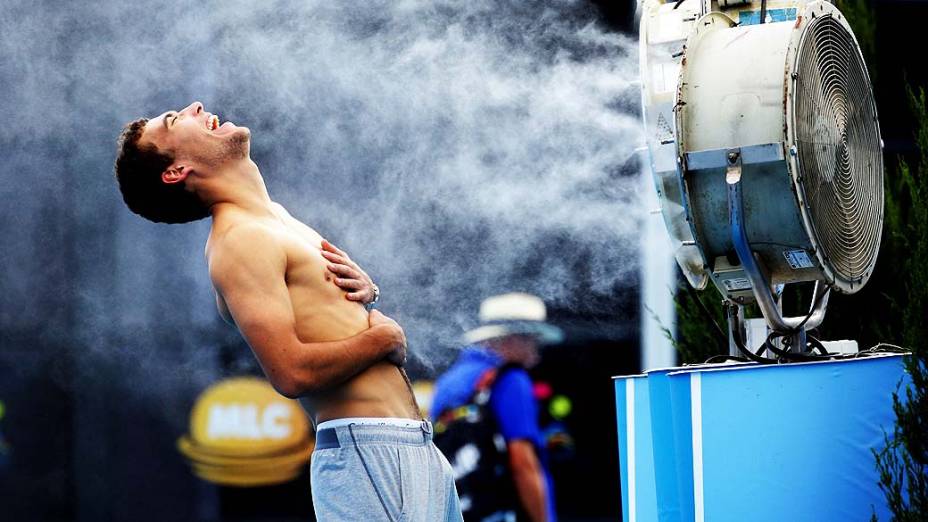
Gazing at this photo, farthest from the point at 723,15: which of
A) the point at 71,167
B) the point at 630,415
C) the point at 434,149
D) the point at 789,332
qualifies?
the point at 71,167

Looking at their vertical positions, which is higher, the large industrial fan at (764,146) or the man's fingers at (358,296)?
the large industrial fan at (764,146)

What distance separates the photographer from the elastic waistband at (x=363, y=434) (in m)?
2.97

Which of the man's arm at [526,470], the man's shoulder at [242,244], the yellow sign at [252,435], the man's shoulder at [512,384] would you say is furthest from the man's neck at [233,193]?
the yellow sign at [252,435]

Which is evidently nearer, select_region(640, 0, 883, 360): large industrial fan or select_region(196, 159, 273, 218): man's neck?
select_region(640, 0, 883, 360): large industrial fan

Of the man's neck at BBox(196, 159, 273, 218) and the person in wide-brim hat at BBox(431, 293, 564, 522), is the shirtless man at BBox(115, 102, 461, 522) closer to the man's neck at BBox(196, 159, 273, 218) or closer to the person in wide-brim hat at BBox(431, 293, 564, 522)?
the man's neck at BBox(196, 159, 273, 218)

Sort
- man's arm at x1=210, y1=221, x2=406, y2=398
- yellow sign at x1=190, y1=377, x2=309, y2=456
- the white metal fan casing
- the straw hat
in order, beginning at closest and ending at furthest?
the white metal fan casing < man's arm at x1=210, y1=221, x2=406, y2=398 < the straw hat < yellow sign at x1=190, y1=377, x2=309, y2=456

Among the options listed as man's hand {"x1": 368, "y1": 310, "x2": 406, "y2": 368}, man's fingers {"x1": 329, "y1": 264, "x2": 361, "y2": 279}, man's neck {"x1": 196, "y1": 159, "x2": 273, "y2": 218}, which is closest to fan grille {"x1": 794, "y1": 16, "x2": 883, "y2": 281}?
man's hand {"x1": 368, "y1": 310, "x2": 406, "y2": 368}

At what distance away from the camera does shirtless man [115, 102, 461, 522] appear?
2.94 metres

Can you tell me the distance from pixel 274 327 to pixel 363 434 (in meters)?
0.32

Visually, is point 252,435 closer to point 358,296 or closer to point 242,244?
point 358,296

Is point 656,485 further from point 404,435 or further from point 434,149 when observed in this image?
point 434,149

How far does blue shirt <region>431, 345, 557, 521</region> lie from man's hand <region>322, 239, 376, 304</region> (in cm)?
249

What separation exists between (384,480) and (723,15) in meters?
1.40

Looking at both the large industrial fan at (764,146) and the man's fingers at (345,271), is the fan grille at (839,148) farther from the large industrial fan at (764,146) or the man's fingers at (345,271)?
the man's fingers at (345,271)
